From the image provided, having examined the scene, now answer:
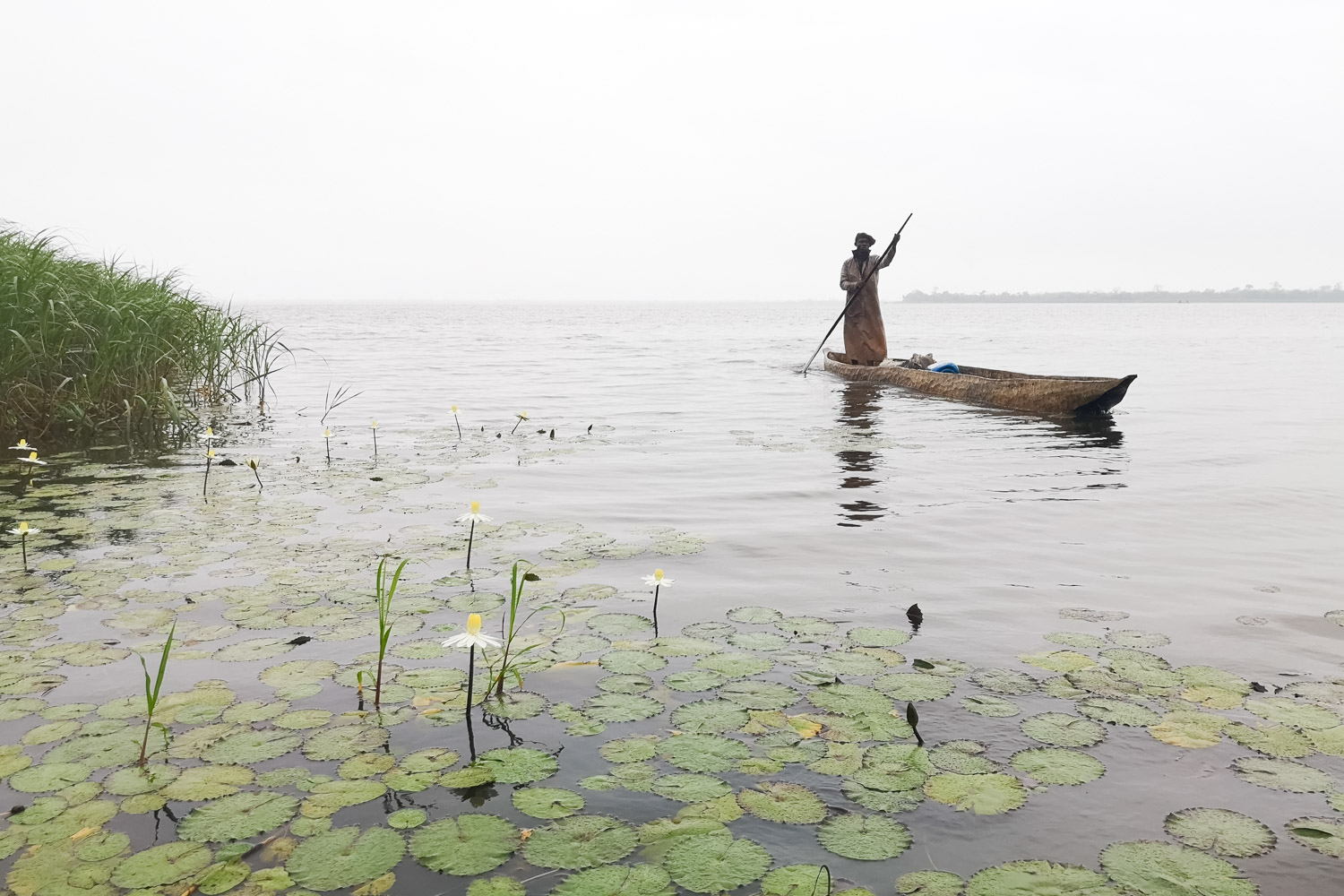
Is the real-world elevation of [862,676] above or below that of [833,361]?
below

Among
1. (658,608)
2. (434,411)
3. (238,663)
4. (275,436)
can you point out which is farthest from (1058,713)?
(434,411)

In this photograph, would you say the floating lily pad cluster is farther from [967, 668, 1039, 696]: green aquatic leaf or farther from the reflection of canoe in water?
the reflection of canoe in water

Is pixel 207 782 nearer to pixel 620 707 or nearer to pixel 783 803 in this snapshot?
pixel 620 707

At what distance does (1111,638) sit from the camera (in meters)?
4.17

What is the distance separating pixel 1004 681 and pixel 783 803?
142cm

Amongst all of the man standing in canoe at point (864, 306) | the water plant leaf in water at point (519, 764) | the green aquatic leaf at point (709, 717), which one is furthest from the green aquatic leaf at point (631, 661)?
the man standing in canoe at point (864, 306)

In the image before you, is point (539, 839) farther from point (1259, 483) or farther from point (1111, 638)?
point (1259, 483)

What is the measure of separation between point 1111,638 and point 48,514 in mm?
7044

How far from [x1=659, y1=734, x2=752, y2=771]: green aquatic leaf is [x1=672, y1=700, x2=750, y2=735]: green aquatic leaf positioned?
0.06m

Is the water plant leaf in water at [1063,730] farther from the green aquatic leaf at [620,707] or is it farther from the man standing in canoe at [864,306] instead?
the man standing in canoe at [864,306]

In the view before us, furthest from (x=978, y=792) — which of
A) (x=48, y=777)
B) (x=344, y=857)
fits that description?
(x=48, y=777)

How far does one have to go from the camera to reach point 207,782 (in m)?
2.78

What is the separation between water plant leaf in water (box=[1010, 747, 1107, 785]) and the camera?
2.86m

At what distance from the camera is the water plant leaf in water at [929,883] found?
2.31m
